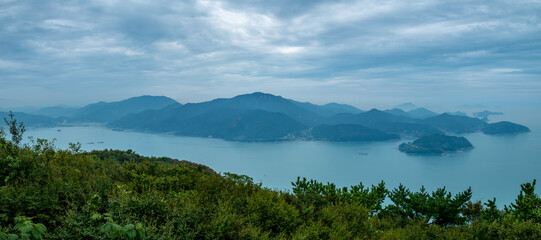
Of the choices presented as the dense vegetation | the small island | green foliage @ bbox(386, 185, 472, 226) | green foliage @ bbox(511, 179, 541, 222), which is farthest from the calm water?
the dense vegetation

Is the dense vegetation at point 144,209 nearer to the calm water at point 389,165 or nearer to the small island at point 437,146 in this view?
the calm water at point 389,165

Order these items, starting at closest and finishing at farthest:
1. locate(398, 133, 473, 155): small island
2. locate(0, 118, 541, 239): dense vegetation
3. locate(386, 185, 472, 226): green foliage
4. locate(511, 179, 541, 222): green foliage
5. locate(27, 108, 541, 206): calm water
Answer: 1. locate(0, 118, 541, 239): dense vegetation
2. locate(511, 179, 541, 222): green foliage
3. locate(386, 185, 472, 226): green foliage
4. locate(27, 108, 541, 206): calm water
5. locate(398, 133, 473, 155): small island

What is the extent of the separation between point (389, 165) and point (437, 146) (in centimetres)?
4768

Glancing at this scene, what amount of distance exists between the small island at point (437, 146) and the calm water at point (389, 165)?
6.19 metres

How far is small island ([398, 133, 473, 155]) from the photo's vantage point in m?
150

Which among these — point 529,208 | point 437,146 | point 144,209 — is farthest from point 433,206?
point 437,146

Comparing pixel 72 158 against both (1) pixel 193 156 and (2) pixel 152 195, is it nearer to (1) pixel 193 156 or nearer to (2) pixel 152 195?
(2) pixel 152 195

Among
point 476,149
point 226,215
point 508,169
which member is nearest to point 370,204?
point 226,215

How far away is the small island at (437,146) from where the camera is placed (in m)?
150

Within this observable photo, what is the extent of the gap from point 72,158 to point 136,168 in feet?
6.57

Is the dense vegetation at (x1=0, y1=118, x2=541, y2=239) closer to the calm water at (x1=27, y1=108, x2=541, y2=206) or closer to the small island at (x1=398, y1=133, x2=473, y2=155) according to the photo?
the calm water at (x1=27, y1=108, x2=541, y2=206)

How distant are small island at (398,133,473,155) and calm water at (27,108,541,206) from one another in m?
6.19

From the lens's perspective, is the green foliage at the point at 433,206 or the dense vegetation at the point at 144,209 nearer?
the dense vegetation at the point at 144,209

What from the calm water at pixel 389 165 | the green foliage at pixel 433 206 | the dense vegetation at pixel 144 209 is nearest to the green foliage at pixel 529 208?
the green foliage at pixel 433 206
